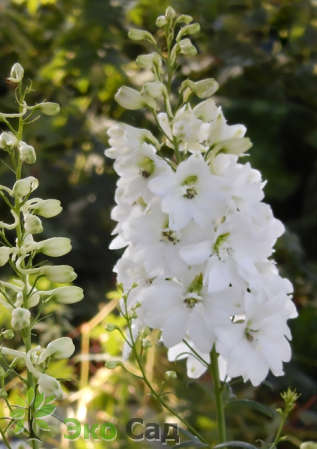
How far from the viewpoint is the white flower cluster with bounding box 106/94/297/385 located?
53 centimetres

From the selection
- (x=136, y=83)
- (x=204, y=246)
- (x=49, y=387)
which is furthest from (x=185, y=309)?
(x=136, y=83)

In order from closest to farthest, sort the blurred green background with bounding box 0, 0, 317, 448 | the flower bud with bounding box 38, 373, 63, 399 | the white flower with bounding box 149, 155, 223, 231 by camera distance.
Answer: the flower bud with bounding box 38, 373, 63, 399 < the white flower with bounding box 149, 155, 223, 231 < the blurred green background with bounding box 0, 0, 317, 448

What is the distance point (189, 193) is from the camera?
0.53m

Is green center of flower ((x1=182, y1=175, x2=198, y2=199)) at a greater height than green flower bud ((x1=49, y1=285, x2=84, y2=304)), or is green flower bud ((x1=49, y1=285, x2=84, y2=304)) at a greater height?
green center of flower ((x1=182, y1=175, x2=198, y2=199))

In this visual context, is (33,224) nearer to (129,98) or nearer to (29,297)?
(29,297)

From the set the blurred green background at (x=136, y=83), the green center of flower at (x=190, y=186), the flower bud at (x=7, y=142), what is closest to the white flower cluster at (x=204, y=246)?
the green center of flower at (x=190, y=186)

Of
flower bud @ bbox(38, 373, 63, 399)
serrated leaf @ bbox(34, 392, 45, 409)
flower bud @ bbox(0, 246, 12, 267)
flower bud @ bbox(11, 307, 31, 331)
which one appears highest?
flower bud @ bbox(0, 246, 12, 267)

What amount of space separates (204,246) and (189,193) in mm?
39

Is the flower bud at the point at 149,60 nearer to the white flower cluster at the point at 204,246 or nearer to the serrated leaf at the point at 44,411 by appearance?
the white flower cluster at the point at 204,246

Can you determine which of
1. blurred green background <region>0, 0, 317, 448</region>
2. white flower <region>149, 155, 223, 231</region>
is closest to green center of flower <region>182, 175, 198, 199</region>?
white flower <region>149, 155, 223, 231</region>

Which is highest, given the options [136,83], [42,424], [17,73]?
[136,83]

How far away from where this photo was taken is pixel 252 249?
55 centimetres

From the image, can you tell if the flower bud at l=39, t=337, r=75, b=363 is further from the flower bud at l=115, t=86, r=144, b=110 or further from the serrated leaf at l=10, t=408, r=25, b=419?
the flower bud at l=115, t=86, r=144, b=110

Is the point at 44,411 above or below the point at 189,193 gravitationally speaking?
below
